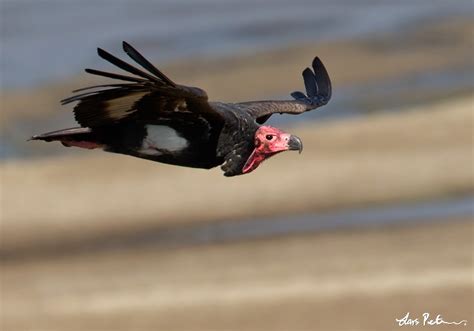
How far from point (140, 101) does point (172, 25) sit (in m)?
23.3

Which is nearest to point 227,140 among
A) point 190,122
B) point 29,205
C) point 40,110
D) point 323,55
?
point 190,122

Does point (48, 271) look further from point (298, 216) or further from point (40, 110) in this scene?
point (40, 110)

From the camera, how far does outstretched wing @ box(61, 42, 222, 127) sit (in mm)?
9406

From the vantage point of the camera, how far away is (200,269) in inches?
739

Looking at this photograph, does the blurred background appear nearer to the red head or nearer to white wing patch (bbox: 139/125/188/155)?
the red head

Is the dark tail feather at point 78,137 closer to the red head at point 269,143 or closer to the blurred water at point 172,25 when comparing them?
the red head at point 269,143

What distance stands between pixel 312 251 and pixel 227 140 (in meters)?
8.94

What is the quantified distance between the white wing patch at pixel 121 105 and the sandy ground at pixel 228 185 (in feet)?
34.7

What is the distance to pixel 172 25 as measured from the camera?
32.9m

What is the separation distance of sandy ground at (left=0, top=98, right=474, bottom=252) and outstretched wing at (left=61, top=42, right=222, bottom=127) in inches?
416
